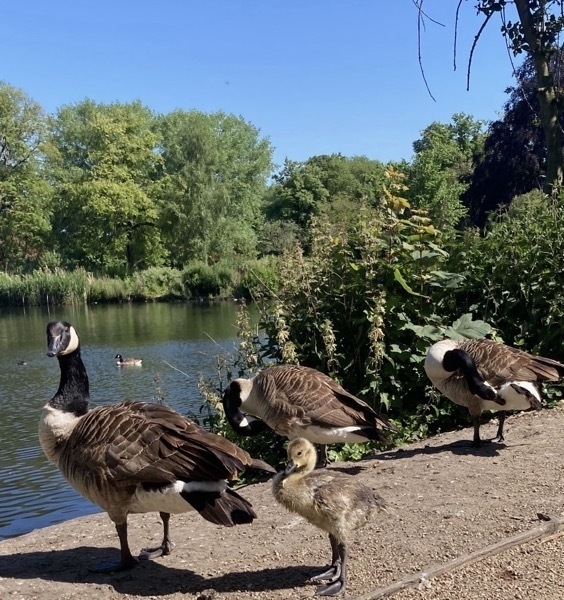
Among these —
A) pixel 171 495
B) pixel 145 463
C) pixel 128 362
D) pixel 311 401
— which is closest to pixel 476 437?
pixel 311 401

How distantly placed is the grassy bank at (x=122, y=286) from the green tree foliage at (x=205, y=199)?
4605mm

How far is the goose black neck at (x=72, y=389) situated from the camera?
4.93m

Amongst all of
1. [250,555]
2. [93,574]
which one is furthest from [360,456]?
[93,574]

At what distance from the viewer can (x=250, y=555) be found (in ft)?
14.9

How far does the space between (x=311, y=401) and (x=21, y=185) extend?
208 feet

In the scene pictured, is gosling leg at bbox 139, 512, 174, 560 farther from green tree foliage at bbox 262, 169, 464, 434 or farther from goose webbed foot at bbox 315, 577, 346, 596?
green tree foliage at bbox 262, 169, 464, 434

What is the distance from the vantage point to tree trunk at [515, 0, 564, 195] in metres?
9.29

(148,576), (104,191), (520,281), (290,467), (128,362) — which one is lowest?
(128,362)

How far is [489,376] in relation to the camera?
674 cm

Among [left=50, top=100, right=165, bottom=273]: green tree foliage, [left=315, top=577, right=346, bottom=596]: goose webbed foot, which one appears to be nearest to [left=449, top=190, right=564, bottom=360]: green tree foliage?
[left=315, top=577, right=346, bottom=596]: goose webbed foot

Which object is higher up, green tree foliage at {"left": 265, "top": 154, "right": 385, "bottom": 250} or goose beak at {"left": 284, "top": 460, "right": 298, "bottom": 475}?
green tree foliage at {"left": 265, "top": 154, "right": 385, "bottom": 250}

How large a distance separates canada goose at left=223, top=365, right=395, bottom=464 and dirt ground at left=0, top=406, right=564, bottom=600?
44 cm

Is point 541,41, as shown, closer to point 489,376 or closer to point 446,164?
point 489,376

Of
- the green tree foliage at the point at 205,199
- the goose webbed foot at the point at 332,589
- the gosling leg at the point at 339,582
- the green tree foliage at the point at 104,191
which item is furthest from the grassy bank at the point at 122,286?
the goose webbed foot at the point at 332,589
